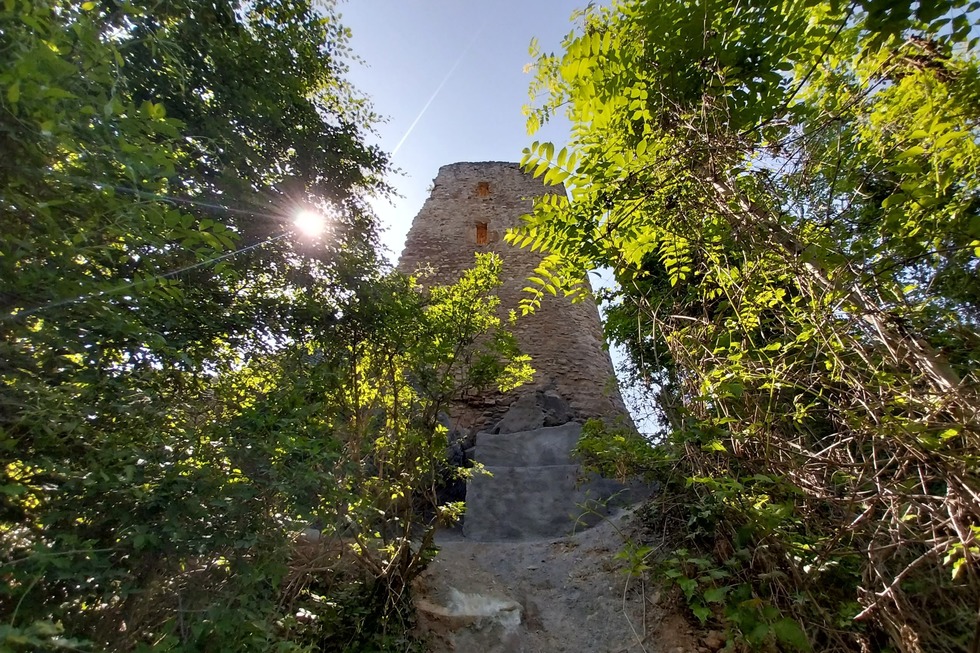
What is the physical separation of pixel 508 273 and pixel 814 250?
7.99m

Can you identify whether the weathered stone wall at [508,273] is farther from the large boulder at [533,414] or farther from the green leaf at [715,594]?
the green leaf at [715,594]

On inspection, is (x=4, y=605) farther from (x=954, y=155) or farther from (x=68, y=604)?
(x=954, y=155)

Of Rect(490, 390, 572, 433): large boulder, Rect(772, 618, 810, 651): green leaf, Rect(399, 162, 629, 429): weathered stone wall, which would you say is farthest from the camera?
Rect(399, 162, 629, 429): weathered stone wall

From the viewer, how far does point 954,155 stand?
1.22 metres

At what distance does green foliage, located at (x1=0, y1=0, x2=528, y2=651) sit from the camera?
134cm

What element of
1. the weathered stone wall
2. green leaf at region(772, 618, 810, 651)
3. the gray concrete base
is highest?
the weathered stone wall

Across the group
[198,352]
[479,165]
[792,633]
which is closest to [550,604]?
[792,633]

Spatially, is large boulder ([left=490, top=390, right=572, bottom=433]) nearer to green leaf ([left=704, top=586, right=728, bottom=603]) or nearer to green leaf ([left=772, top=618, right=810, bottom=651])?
green leaf ([left=704, top=586, right=728, bottom=603])

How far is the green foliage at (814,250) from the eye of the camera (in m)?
1.18

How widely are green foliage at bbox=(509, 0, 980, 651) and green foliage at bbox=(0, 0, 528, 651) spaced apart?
132cm

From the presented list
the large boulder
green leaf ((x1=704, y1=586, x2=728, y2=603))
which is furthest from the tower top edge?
green leaf ((x1=704, y1=586, x2=728, y2=603))

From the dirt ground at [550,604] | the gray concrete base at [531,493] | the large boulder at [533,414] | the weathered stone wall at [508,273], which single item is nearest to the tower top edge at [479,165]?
the weathered stone wall at [508,273]

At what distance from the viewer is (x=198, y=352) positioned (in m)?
2.46

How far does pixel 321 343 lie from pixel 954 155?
3201 mm
